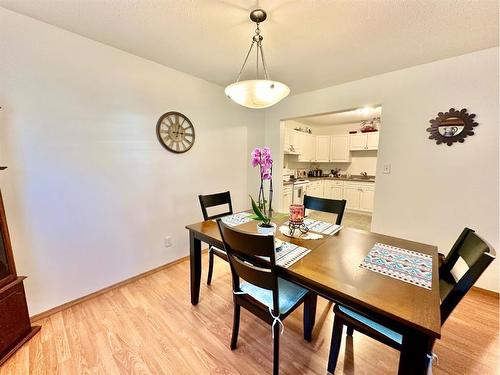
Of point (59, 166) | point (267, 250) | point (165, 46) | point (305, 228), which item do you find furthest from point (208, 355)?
point (165, 46)

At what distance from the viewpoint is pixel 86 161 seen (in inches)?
73.7

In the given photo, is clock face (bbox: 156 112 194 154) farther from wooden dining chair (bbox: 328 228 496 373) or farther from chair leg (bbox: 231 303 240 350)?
wooden dining chair (bbox: 328 228 496 373)

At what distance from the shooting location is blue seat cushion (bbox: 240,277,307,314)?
125 cm

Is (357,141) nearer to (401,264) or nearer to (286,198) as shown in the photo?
(286,198)

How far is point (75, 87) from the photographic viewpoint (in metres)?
1.78

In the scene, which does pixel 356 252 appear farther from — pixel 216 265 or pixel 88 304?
pixel 88 304

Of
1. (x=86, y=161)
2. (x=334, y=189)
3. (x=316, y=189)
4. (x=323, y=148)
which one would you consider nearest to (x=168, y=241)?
(x=86, y=161)

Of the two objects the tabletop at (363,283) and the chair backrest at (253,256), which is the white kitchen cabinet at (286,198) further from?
the chair backrest at (253,256)

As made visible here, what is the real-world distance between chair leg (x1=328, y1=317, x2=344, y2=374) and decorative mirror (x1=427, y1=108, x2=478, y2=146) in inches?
83.3

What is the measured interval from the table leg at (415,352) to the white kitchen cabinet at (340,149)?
523 centimetres

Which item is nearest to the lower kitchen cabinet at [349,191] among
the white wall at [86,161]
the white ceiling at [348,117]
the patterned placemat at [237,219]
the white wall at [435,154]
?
the white ceiling at [348,117]

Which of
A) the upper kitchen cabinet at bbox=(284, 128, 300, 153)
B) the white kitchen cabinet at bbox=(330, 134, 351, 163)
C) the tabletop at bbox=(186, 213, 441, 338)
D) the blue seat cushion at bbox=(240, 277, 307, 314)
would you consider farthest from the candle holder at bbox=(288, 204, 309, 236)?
the white kitchen cabinet at bbox=(330, 134, 351, 163)

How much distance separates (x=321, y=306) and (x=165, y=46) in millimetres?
Result: 2753

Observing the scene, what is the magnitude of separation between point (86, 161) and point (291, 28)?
2.04m
